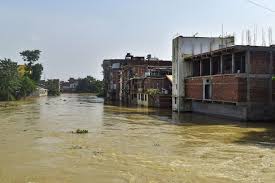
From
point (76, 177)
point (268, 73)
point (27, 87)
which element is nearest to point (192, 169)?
point (76, 177)

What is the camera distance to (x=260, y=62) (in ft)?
116

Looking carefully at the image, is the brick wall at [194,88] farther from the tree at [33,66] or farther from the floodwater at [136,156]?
the tree at [33,66]

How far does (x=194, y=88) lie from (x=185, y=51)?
530 centimetres

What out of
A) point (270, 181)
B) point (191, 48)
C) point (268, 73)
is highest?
point (191, 48)

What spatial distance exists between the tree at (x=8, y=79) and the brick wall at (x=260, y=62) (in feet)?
177

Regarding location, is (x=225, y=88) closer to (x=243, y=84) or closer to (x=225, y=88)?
(x=225, y=88)

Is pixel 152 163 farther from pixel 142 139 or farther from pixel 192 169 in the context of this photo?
pixel 142 139

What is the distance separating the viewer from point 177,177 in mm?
13531

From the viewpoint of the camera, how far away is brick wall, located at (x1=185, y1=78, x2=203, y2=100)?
43.6 metres

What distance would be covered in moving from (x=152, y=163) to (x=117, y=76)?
82185 millimetres

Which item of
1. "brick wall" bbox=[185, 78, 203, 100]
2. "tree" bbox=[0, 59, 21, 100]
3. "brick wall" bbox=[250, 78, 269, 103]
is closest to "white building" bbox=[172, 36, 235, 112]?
"brick wall" bbox=[185, 78, 203, 100]

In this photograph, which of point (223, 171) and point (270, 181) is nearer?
point (270, 181)

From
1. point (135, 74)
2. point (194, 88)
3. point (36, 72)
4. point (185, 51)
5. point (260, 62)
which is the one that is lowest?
point (194, 88)

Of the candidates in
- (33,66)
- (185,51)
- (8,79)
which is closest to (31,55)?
(33,66)
